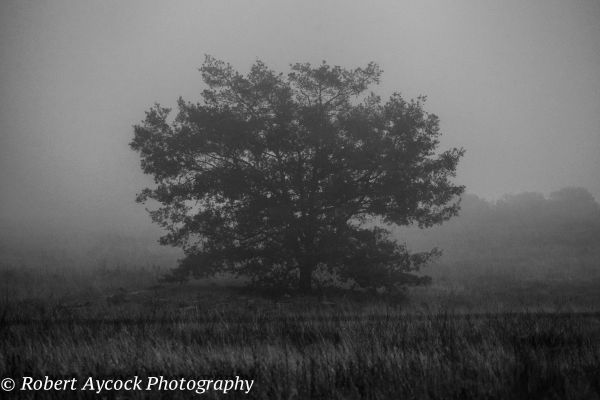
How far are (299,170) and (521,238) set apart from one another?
35082 mm

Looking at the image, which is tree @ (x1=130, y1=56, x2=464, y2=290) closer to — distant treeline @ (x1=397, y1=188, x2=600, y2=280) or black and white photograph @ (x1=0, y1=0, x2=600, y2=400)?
black and white photograph @ (x1=0, y1=0, x2=600, y2=400)

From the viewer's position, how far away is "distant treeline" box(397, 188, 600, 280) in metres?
29.8

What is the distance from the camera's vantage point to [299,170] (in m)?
18.5

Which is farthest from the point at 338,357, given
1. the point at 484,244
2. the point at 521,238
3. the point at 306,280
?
the point at 521,238

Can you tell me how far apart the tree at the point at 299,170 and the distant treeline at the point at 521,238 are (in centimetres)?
1186

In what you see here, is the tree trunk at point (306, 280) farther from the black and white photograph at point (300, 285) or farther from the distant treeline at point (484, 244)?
the distant treeline at point (484, 244)

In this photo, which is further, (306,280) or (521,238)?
(521,238)

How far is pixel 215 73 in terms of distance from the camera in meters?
19.0

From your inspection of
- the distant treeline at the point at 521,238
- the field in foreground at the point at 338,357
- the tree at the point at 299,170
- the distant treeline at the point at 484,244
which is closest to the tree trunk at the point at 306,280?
the tree at the point at 299,170

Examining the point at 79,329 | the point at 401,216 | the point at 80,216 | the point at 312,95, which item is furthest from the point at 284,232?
the point at 80,216

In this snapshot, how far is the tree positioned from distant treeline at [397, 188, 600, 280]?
11.9 metres

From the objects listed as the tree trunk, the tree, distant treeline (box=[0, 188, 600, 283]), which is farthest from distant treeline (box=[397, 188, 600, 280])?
the tree trunk

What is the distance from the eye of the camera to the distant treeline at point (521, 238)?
2981cm

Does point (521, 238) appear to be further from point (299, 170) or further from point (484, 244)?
point (299, 170)
